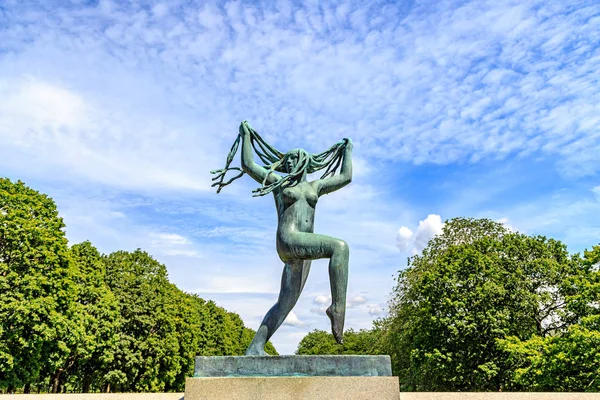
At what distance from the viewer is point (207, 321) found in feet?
180

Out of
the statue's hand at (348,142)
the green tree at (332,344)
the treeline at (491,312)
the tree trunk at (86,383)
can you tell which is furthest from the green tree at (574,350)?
the green tree at (332,344)

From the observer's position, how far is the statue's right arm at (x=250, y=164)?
30.2ft

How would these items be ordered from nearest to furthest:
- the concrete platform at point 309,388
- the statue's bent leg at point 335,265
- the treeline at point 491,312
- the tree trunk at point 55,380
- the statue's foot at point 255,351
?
the concrete platform at point 309,388 → the statue's bent leg at point 335,265 → the statue's foot at point 255,351 → the treeline at point 491,312 → the tree trunk at point 55,380

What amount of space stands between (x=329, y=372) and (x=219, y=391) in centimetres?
152

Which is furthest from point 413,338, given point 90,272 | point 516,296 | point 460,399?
point 460,399

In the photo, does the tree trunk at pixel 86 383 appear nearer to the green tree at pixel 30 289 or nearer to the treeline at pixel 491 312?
the green tree at pixel 30 289

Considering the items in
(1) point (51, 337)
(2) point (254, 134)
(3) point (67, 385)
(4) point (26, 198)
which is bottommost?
(3) point (67, 385)

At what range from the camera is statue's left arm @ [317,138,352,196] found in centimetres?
920

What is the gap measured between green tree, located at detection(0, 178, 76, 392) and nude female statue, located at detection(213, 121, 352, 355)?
1849 cm

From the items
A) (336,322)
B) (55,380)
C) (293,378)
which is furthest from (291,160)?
(55,380)

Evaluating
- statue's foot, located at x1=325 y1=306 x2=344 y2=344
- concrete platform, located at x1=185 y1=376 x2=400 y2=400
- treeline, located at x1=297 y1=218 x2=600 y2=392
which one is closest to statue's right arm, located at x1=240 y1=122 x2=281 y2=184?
statue's foot, located at x1=325 y1=306 x2=344 y2=344

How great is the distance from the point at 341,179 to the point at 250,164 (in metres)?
1.61

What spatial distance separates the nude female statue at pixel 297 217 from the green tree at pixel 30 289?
1849cm

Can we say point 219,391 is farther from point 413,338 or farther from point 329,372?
point 413,338
